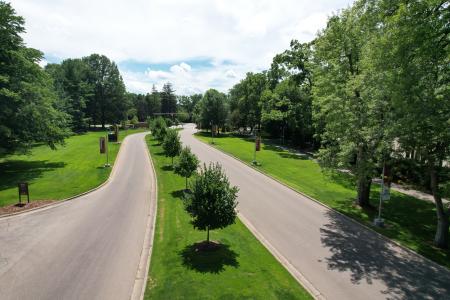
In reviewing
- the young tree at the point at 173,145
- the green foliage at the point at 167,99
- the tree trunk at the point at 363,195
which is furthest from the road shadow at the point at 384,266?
the green foliage at the point at 167,99

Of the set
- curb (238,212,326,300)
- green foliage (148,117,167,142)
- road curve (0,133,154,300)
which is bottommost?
road curve (0,133,154,300)

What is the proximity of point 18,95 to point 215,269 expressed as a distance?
92.9ft

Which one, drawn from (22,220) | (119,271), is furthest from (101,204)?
(119,271)

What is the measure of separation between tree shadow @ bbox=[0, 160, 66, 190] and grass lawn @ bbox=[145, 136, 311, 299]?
1801 centimetres

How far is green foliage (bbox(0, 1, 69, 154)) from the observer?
101 feet

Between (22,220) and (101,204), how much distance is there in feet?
16.2

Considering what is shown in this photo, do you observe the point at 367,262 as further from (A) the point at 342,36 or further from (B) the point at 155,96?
(B) the point at 155,96

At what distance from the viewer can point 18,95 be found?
30672 millimetres

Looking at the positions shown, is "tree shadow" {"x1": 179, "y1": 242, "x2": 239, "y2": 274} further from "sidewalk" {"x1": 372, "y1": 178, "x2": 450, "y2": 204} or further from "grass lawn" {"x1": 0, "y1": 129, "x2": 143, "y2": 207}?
"sidewalk" {"x1": 372, "y1": 178, "x2": 450, "y2": 204}

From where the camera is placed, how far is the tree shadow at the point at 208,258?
13672 mm

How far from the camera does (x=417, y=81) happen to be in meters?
14.6

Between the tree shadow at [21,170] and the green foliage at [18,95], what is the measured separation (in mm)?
2460

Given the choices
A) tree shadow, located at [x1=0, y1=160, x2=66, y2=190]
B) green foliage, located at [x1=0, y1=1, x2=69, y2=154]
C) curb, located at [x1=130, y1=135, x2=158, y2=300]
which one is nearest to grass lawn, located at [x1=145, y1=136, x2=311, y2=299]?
curb, located at [x1=130, y1=135, x2=158, y2=300]

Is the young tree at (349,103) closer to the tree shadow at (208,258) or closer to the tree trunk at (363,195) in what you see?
the tree trunk at (363,195)
